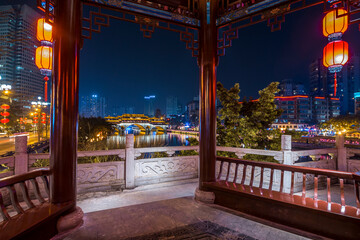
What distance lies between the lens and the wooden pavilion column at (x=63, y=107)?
8.34 ft

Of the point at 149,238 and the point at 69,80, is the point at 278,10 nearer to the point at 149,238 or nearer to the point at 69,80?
the point at 69,80

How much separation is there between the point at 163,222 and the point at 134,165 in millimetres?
1951

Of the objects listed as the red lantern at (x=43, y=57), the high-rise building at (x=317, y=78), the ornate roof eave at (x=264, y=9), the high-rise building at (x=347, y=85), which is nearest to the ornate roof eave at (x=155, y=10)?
the ornate roof eave at (x=264, y=9)

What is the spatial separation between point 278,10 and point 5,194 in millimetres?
5440

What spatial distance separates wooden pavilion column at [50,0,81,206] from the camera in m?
2.54

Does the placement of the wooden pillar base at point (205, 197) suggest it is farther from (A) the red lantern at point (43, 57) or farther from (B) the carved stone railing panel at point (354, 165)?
(B) the carved stone railing panel at point (354, 165)

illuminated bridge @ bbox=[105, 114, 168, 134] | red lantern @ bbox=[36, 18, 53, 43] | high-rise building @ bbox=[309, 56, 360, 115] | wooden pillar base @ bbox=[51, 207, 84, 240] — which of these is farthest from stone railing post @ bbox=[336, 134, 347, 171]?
high-rise building @ bbox=[309, 56, 360, 115]

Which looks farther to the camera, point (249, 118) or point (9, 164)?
point (249, 118)

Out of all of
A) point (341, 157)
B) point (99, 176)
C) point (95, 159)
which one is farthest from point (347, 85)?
point (99, 176)

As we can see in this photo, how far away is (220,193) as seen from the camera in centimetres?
331

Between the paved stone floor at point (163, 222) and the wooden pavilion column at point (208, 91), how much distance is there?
1.97 ft

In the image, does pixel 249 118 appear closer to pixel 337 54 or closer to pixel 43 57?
pixel 337 54

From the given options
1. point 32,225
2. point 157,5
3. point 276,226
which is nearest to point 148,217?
point 32,225

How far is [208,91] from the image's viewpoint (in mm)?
3516
